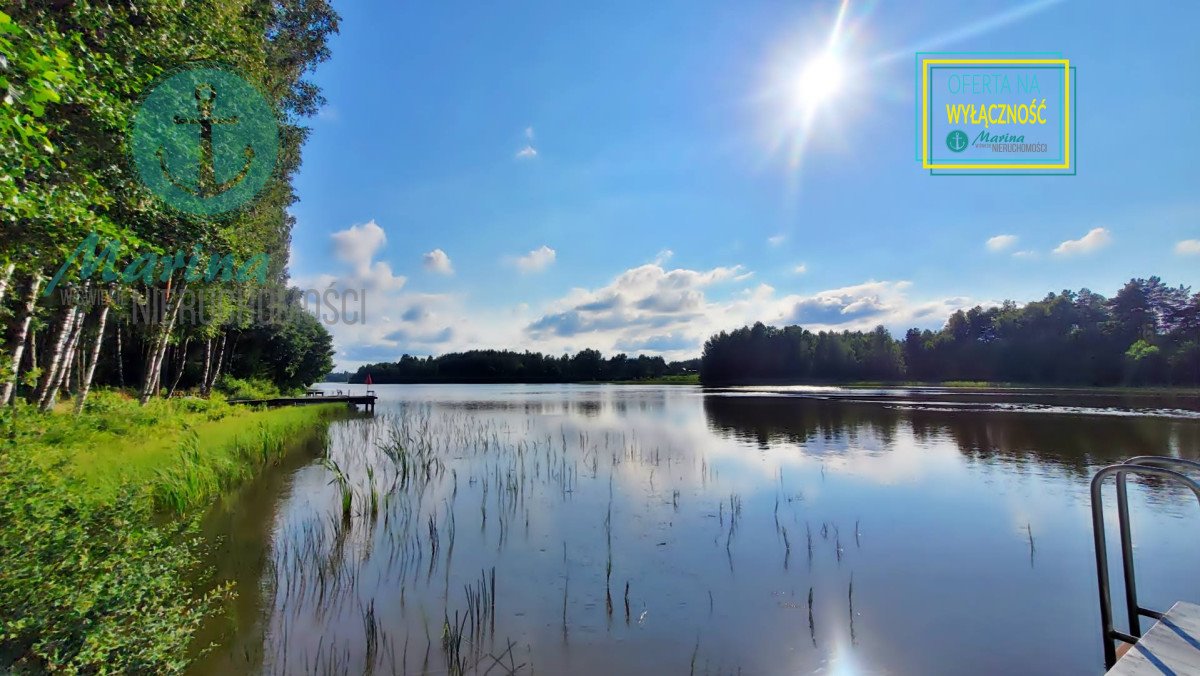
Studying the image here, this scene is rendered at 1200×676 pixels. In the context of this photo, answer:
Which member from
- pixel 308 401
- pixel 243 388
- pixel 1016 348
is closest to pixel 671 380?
pixel 1016 348

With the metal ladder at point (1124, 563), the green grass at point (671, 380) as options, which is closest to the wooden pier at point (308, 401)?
the metal ladder at point (1124, 563)

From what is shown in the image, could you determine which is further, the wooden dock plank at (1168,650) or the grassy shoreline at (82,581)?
the wooden dock plank at (1168,650)

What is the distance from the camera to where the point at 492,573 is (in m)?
6.79

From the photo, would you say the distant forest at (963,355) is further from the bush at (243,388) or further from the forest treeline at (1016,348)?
the bush at (243,388)

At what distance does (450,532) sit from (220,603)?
333 cm

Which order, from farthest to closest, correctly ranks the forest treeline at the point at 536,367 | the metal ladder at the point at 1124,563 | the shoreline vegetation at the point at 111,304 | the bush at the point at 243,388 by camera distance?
the forest treeline at the point at 536,367
the bush at the point at 243,388
the metal ladder at the point at 1124,563
the shoreline vegetation at the point at 111,304

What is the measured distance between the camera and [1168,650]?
129 inches

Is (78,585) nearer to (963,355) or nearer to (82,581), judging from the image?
(82,581)

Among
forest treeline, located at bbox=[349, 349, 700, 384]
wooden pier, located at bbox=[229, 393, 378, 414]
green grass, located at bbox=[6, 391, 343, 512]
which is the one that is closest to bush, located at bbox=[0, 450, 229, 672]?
green grass, located at bbox=[6, 391, 343, 512]

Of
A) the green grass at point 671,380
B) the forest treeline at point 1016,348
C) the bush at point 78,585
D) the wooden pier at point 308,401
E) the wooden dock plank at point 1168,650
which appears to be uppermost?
the forest treeline at point 1016,348

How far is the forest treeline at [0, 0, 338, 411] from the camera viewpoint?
518 centimetres

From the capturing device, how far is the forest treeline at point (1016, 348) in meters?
55.5

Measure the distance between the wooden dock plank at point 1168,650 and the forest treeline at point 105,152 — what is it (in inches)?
321

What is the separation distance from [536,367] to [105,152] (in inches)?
5029
